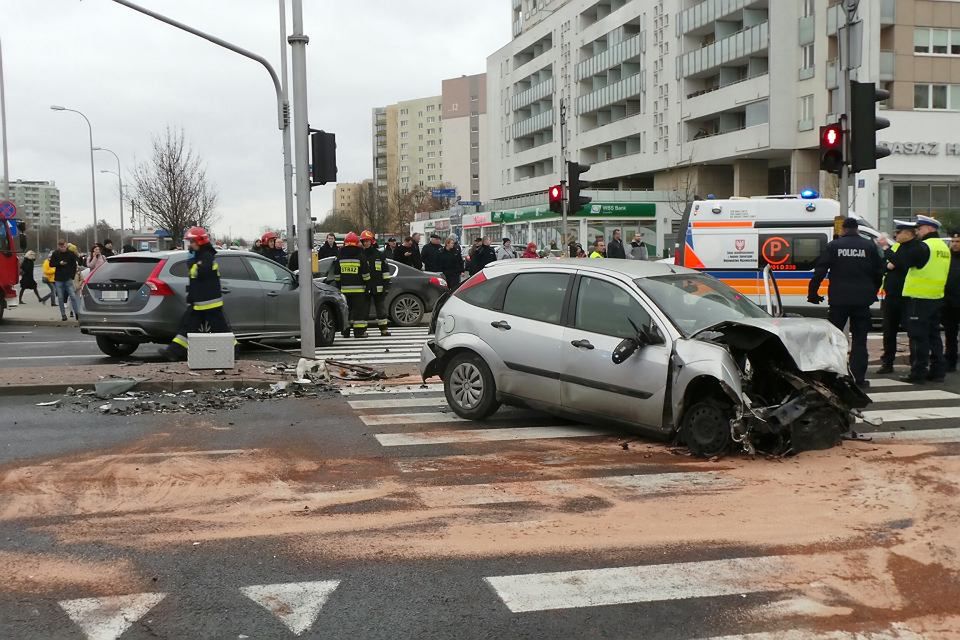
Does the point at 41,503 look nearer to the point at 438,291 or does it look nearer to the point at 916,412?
the point at 916,412

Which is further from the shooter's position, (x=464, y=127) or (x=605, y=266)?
(x=464, y=127)

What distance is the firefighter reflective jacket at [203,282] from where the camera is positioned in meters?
12.7

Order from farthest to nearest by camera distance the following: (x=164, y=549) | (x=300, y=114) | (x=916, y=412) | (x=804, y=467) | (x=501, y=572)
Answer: (x=300, y=114), (x=916, y=412), (x=804, y=467), (x=164, y=549), (x=501, y=572)

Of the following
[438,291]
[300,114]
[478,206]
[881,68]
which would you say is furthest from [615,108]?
[300,114]

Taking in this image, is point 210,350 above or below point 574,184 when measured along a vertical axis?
below

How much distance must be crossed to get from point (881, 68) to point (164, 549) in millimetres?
43715

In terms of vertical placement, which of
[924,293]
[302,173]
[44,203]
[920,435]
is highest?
[44,203]

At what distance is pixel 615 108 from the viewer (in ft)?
227

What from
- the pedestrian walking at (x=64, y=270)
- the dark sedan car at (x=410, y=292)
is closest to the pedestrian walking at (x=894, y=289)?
the dark sedan car at (x=410, y=292)

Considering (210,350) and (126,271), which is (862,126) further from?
(126,271)

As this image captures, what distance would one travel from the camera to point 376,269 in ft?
55.3

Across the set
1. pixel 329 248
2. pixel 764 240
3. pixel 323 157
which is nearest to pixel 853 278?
pixel 764 240

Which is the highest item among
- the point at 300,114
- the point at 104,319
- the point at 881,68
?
the point at 881,68

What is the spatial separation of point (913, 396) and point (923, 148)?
36.9 meters
